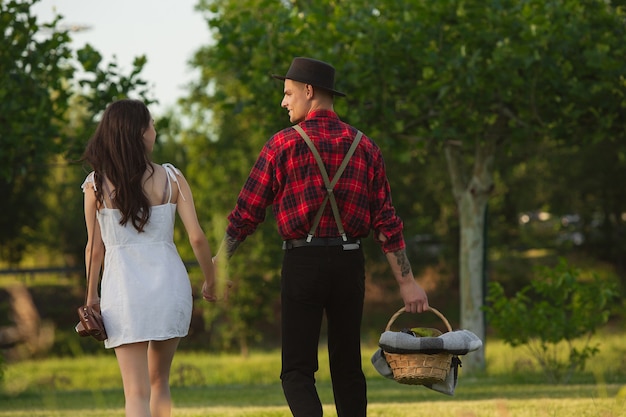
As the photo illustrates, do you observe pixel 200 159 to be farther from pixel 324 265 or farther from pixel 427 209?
pixel 324 265

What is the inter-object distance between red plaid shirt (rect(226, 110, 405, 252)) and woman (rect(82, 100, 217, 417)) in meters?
0.49

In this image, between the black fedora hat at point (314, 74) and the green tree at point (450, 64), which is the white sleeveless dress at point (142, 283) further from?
the green tree at point (450, 64)

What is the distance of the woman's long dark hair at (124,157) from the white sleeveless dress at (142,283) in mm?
57

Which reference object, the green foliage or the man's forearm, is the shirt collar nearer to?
the man's forearm

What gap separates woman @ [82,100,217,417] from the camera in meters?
5.21

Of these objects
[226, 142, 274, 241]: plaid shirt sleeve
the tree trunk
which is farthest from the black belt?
the tree trunk

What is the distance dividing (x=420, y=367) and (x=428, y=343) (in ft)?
0.44

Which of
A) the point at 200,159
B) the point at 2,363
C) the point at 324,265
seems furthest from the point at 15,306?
the point at 324,265

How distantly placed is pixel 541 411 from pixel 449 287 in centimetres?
2260

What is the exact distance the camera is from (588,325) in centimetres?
1357

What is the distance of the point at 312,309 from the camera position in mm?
5746

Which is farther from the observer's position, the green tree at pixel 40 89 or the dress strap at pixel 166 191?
the green tree at pixel 40 89

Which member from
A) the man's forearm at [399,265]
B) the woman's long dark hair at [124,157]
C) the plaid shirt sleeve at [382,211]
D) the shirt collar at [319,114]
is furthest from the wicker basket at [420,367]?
the woman's long dark hair at [124,157]

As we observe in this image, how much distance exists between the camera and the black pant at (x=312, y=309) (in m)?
5.67
